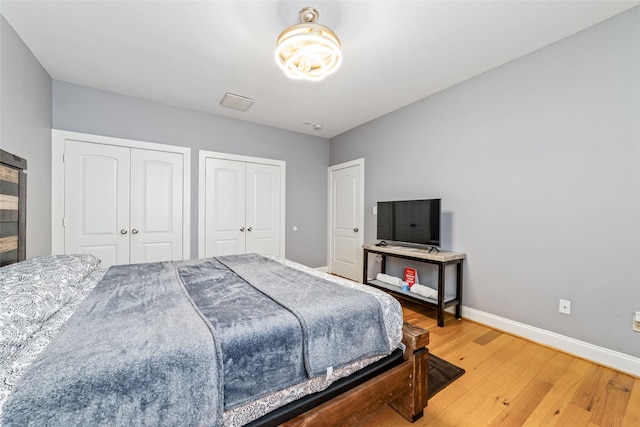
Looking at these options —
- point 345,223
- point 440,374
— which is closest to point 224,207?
point 345,223

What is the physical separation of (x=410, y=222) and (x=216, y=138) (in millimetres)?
2943

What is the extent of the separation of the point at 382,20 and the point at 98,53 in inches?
99.8

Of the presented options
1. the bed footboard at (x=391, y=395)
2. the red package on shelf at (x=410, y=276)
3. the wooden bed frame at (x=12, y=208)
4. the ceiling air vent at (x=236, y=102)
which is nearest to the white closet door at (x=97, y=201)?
the wooden bed frame at (x=12, y=208)

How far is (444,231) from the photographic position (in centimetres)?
303

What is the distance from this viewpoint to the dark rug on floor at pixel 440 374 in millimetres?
1695

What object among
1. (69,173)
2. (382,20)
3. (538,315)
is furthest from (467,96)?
(69,173)

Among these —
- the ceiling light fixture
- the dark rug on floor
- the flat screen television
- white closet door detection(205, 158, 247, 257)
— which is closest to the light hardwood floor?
the dark rug on floor

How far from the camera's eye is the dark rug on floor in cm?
169

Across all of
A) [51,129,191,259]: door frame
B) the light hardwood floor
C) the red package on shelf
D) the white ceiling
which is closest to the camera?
the light hardwood floor

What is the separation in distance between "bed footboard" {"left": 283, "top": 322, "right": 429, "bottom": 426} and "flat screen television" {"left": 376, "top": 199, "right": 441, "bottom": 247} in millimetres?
1628

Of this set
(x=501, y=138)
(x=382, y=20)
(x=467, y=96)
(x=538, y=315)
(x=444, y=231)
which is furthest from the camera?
(x=444, y=231)

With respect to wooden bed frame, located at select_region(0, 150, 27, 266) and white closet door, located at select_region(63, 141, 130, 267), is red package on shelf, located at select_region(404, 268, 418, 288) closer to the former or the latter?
white closet door, located at select_region(63, 141, 130, 267)

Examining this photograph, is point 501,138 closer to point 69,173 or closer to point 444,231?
point 444,231

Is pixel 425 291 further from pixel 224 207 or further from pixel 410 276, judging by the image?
pixel 224 207
